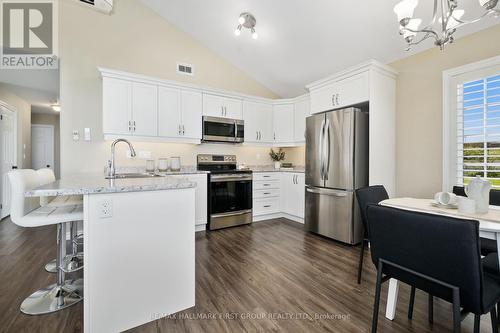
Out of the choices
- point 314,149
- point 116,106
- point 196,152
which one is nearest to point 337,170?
point 314,149

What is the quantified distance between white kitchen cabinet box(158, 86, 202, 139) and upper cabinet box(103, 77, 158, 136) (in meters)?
0.11

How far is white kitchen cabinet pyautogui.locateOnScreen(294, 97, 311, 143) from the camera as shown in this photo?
4299 millimetres

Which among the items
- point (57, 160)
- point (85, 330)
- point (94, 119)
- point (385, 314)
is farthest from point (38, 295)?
point (57, 160)

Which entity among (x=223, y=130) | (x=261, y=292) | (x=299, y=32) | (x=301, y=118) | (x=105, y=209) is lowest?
(x=261, y=292)

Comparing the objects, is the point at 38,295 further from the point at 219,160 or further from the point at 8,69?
the point at 8,69

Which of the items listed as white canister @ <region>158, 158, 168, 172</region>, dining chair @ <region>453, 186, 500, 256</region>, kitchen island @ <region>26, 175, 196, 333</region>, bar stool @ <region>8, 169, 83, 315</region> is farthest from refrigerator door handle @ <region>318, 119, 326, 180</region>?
bar stool @ <region>8, 169, 83, 315</region>

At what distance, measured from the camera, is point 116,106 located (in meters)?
Result: 3.36

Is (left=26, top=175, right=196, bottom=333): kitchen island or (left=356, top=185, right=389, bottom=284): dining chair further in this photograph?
(left=356, top=185, right=389, bottom=284): dining chair

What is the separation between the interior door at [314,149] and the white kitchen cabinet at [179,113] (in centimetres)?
185

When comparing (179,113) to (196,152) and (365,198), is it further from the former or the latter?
(365,198)

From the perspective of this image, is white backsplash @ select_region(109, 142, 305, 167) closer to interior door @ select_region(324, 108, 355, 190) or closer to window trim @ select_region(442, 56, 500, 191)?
interior door @ select_region(324, 108, 355, 190)

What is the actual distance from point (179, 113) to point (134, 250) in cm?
271

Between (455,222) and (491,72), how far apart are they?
8.26 feet

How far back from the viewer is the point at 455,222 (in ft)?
3.41
